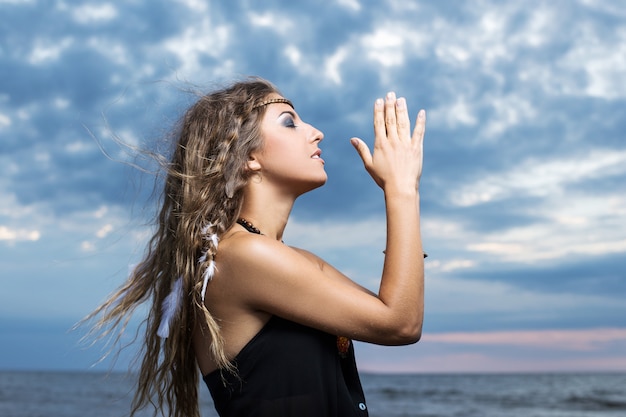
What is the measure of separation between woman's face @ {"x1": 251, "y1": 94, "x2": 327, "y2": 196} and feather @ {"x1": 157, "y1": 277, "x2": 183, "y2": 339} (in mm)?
539

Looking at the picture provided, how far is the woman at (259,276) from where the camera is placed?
2.36 m

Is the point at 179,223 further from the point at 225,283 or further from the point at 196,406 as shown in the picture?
the point at 196,406

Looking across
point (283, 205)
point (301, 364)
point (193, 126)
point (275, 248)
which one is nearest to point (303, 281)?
point (275, 248)

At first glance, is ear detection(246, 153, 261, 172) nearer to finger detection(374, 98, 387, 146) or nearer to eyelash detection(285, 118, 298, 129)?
eyelash detection(285, 118, 298, 129)

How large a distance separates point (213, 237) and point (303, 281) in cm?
43

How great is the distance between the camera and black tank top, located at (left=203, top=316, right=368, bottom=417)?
2.41 m

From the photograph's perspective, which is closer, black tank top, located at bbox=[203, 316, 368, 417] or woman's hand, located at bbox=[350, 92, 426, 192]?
black tank top, located at bbox=[203, 316, 368, 417]

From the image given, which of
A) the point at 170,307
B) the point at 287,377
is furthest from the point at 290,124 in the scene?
the point at 287,377

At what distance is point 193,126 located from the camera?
9.66ft

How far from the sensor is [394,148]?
2586 millimetres

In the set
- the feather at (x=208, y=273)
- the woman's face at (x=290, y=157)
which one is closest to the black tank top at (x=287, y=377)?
the feather at (x=208, y=273)

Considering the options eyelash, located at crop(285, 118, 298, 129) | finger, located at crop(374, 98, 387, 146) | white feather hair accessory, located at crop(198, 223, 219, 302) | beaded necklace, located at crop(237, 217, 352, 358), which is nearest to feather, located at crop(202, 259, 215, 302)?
white feather hair accessory, located at crop(198, 223, 219, 302)

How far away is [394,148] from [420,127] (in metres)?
0.16

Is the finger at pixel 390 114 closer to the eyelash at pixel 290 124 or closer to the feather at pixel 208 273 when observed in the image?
the eyelash at pixel 290 124
